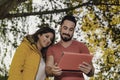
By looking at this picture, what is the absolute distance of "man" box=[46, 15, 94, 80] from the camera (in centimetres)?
518

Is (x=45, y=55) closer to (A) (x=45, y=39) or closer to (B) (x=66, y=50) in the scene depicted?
(A) (x=45, y=39)

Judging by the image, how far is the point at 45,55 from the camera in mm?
5492

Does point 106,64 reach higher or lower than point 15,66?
lower

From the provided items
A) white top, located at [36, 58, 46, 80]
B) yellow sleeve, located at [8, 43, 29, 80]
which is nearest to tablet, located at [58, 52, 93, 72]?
white top, located at [36, 58, 46, 80]

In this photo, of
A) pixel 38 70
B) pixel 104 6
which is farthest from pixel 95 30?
pixel 38 70

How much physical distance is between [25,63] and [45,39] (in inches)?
15.9

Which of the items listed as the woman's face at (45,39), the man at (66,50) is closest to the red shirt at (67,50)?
the man at (66,50)

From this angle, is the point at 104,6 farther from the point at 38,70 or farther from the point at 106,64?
the point at 38,70

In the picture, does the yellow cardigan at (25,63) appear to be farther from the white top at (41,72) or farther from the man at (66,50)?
the man at (66,50)

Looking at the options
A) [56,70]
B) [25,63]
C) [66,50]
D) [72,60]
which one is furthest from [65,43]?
[25,63]

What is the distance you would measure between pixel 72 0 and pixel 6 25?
2.03m

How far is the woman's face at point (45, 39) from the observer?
5.46m

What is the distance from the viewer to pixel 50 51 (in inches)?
211

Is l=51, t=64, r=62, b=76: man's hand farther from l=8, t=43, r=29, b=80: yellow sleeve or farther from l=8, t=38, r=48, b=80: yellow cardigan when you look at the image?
l=8, t=43, r=29, b=80: yellow sleeve
